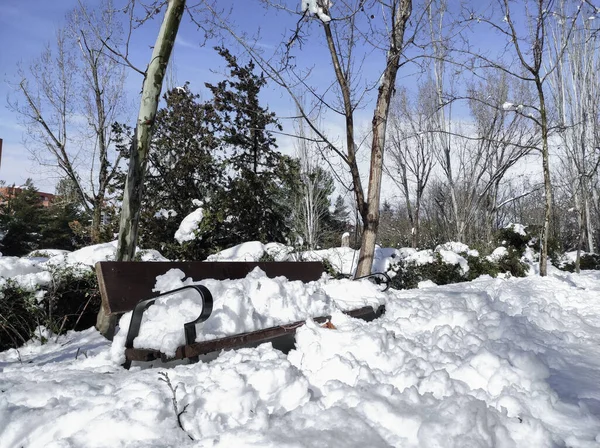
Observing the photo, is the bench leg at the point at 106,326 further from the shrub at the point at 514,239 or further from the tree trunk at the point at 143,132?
the shrub at the point at 514,239

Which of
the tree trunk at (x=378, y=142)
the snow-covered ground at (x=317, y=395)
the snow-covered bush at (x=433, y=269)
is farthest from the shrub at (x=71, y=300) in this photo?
the snow-covered bush at (x=433, y=269)

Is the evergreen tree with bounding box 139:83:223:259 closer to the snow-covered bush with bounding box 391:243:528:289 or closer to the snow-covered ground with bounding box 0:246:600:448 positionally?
the snow-covered bush with bounding box 391:243:528:289

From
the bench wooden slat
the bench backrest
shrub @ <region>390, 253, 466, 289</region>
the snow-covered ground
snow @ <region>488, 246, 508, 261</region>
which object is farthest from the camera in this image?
snow @ <region>488, 246, 508, 261</region>

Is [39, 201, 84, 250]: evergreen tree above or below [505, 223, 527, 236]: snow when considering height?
above

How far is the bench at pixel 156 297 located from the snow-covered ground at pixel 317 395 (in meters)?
0.13

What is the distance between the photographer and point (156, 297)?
3.02 m

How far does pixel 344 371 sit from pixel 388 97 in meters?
6.24

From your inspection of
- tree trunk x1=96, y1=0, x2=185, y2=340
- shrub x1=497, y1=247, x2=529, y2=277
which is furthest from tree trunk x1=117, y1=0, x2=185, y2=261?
shrub x1=497, y1=247, x2=529, y2=277

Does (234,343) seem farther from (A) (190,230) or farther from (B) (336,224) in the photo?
(B) (336,224)

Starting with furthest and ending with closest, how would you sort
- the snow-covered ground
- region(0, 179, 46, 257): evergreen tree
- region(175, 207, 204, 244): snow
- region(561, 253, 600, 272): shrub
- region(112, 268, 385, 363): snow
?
region(0, 179, 46, 257): evergreen tree < region(561, 253, 600, 272): shrub < region(175, 207, 204, 244): snow < region(112, 268, 385, 363): snow < the snow-covered ground

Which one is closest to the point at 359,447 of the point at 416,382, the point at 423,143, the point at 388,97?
the point at 416,382

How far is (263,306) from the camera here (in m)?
3.67

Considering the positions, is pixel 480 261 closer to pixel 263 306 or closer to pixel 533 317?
pixel 533 317

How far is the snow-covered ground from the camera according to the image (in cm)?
191
